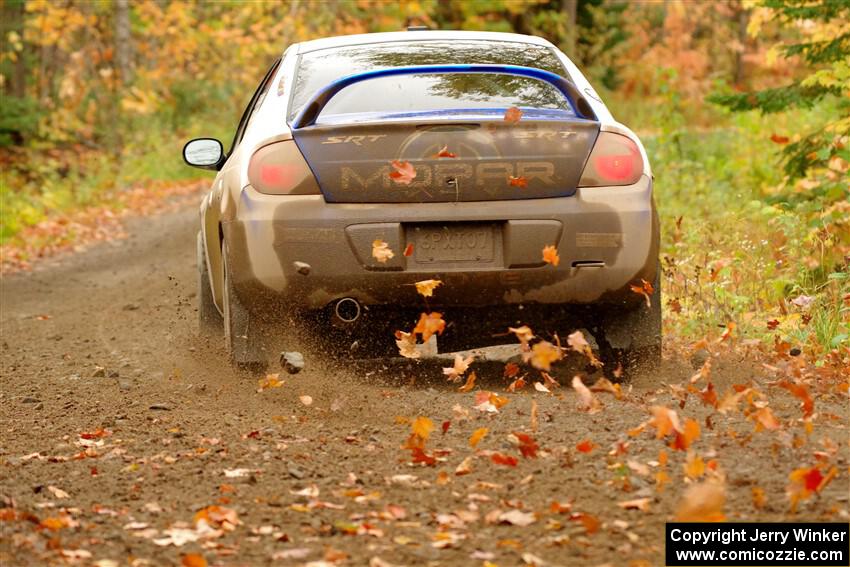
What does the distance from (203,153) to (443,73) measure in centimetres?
174

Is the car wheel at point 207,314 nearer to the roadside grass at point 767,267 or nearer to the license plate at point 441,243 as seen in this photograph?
the license plate at point 441,243

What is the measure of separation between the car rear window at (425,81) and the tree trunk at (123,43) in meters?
22.7

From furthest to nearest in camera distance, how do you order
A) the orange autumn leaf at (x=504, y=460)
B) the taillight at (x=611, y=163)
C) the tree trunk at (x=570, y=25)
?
the tree trunk at (x=570, y=25) → the taillight at (x=611, y=163) → the orange autumn leaf at (x=504, y=460)

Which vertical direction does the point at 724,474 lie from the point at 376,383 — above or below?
above

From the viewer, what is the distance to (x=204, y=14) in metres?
33.2

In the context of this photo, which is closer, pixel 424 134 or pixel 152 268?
pixel 424 134

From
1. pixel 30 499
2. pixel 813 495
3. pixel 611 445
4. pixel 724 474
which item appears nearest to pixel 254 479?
pixel 30 499

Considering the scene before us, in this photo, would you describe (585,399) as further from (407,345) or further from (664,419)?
(407,345)

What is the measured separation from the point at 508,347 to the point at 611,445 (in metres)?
3.02

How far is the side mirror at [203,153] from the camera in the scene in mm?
7117

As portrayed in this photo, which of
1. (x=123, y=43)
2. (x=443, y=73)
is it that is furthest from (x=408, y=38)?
(x=123, y=43)

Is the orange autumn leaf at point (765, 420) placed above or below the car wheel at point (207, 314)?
above

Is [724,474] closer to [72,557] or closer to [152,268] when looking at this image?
[72,557]

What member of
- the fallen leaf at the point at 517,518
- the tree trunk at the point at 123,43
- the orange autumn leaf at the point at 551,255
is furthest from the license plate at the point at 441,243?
the tree trunk at the point at 123,43
